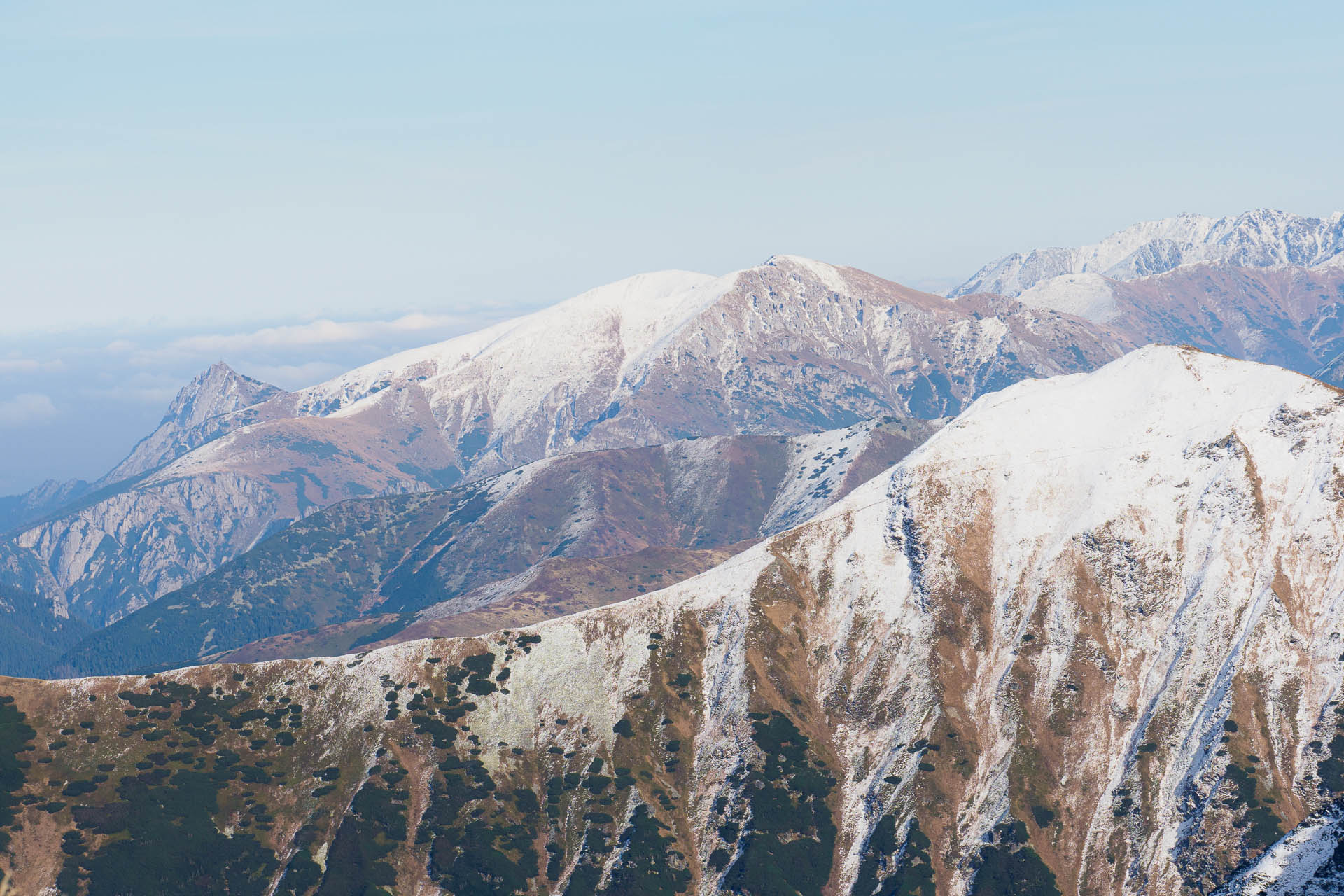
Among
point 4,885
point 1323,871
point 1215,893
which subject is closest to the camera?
point 4,885

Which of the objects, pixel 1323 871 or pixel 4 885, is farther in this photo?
pixel 1323 871

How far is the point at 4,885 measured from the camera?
33.7 m

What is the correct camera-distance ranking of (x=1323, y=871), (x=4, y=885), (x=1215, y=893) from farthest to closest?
(x=1215, y=893), (x=1323, y=871), (x=4, y=885)

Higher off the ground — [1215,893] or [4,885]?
[4,885]

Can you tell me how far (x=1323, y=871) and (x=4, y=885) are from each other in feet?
316

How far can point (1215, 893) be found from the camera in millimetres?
100438

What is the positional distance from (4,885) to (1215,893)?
10317 centimetres

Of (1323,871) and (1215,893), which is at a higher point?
(1323,871)

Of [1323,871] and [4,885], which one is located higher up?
[4,885]

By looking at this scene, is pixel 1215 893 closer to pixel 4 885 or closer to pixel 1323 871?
pixel 1323 871

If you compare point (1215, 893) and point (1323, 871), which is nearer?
point (1323, 871)

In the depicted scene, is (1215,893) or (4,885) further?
(1215,893)

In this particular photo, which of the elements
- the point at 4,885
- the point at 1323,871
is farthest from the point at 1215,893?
the point at 4,885

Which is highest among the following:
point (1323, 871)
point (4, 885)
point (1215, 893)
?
point (4, 885)
